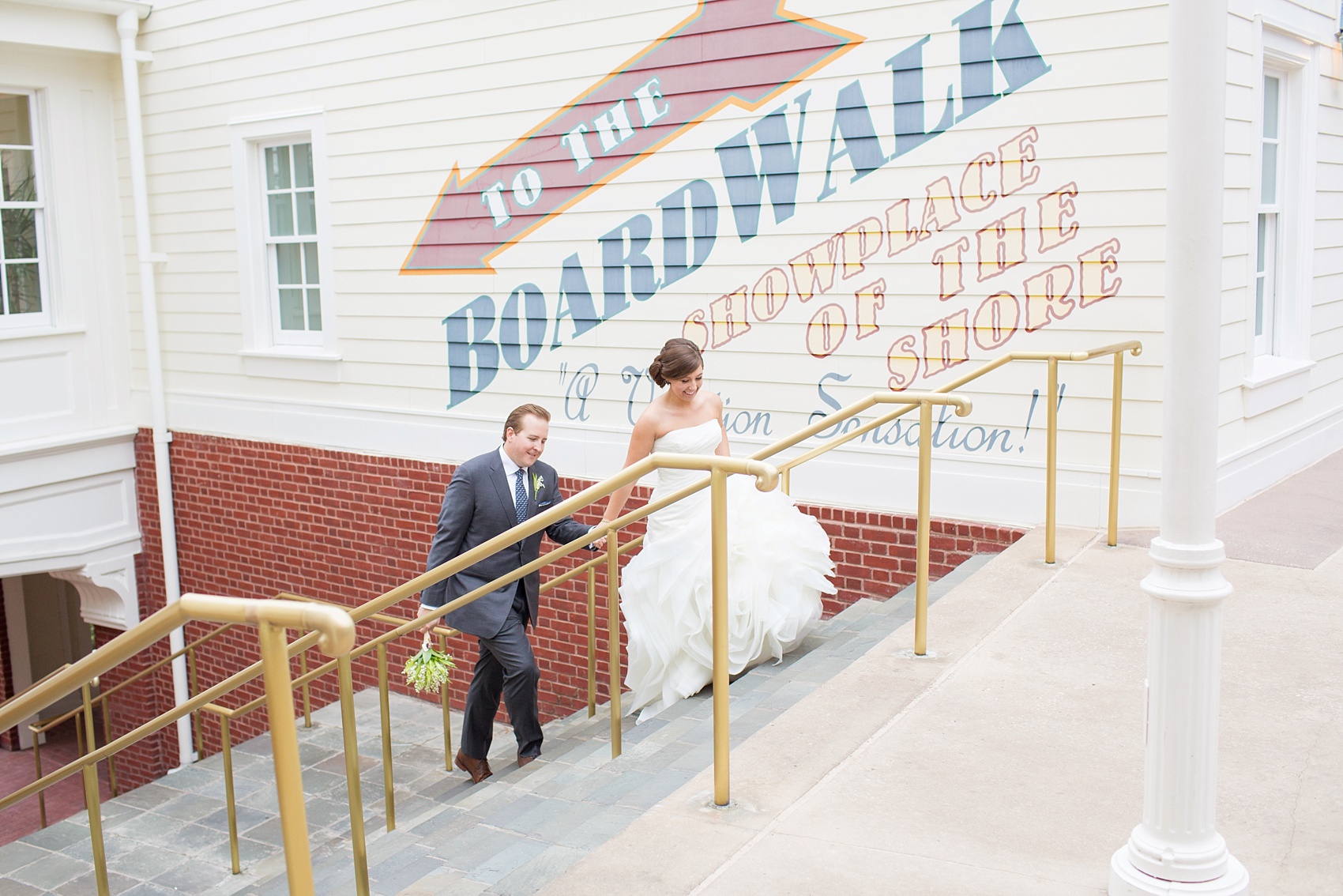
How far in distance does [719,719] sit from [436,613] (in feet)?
4.00

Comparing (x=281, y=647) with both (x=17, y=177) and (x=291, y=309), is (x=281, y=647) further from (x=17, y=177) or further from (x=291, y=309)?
(x=17, y=177)

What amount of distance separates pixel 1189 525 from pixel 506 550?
11.7 ft

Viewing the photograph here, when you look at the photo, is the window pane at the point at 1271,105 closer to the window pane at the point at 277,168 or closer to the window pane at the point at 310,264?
the window pane at the point at 310,264

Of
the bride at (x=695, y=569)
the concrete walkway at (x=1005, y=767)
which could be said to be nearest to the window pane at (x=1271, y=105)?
the concrete walkway at (x=1005, y=767)

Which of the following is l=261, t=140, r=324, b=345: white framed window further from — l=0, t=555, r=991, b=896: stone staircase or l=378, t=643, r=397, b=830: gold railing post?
l=378, t=643, r=397, b=830: gold railing post

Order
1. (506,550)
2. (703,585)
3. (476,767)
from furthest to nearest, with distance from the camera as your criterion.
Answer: (476,767) < (506,550) < (703,585)

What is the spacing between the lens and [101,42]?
10469 mm

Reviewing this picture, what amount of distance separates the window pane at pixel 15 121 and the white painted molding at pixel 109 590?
3.77m

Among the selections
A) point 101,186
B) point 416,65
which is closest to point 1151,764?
point 416,65

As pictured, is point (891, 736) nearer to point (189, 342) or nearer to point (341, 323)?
point (341, 323)

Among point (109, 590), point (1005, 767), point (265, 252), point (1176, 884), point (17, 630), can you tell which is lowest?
point (17, 630)

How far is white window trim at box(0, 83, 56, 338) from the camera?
10445 millimetres

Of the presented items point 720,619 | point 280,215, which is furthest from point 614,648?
point 280,215

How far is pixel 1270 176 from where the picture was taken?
7.32m
